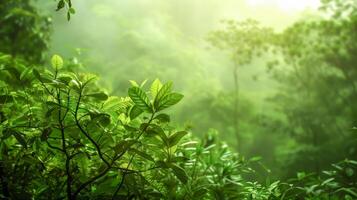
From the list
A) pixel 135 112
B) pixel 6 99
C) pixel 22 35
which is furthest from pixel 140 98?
pixel 22 35

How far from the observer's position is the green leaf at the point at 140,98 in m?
1.04

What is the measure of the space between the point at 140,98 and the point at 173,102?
85mm

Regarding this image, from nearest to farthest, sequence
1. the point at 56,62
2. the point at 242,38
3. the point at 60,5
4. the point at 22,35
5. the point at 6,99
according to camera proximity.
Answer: the point at 60,5 < the point at 56,62 < the point at 6,99 < the point at 22,35 < the point at 242,38

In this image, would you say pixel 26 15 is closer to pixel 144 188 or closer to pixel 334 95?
pixel 144 188

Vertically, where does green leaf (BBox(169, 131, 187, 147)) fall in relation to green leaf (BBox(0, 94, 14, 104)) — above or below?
below

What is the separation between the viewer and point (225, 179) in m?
1.64

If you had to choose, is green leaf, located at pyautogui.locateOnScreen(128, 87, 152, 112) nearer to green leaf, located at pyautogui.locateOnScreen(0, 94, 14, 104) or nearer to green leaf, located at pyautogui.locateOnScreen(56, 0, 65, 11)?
green leaf, located at pyautogui.locateOnScreen(56, 0, 65, 11)

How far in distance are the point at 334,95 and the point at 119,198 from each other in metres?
15.5

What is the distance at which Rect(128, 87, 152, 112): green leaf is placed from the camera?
1036 millimetres

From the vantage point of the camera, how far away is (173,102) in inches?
40.9

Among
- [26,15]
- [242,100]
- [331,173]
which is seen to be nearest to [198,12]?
[242,100]

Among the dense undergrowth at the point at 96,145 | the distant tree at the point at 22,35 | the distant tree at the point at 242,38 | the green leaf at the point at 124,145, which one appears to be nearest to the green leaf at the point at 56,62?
the dense undergrowth at the point at 96,145

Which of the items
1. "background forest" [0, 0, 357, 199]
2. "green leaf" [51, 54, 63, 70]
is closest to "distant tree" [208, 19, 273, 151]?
"background forest" [0, 0, 357, 199]

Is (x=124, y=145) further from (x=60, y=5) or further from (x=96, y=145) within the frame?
(x=60, y=5)
